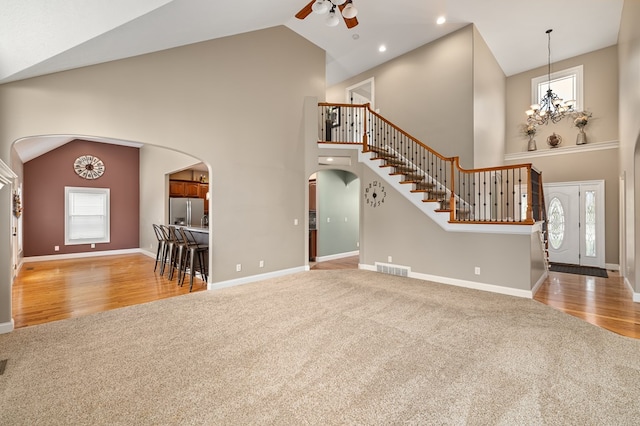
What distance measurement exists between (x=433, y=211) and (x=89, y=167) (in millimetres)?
10134

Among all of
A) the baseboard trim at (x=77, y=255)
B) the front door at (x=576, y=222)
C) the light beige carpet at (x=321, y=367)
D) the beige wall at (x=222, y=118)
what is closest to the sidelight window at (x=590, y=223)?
the front door at (x=576, y=222)

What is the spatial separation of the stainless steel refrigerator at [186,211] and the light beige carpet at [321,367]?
16.4 ft

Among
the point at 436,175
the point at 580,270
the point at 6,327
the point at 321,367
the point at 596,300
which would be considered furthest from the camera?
the point at 436,175

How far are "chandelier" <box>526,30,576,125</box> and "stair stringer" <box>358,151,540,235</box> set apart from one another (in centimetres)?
362

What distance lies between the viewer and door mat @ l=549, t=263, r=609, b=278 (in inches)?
252

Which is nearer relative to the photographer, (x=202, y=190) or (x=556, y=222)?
(x=556, y=222)

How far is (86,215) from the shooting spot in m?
8.92

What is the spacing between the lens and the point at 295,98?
6.44m

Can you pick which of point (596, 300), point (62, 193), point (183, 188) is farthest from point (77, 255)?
point (596, 300)

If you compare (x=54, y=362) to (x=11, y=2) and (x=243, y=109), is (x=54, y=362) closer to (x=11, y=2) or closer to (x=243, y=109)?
(x=11, y=2)

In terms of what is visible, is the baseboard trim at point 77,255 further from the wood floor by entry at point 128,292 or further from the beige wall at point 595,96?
the beige wall at point 595,96

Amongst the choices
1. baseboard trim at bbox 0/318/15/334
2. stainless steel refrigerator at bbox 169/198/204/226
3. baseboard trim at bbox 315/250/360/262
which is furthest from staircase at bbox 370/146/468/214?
baseboard trim at bbox 0/318/15/334

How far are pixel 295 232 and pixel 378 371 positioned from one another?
421 cm

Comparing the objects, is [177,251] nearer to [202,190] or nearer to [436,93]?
[202,190]
